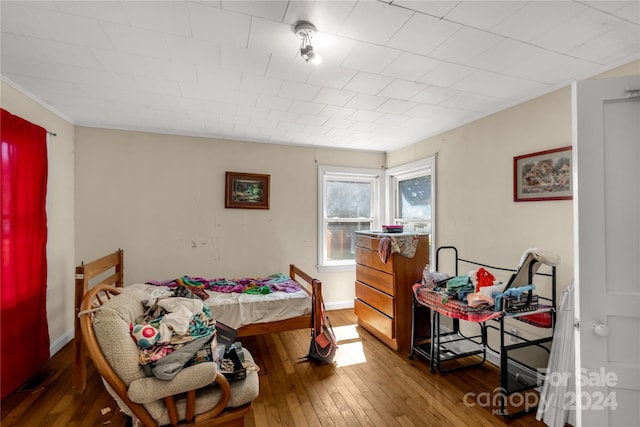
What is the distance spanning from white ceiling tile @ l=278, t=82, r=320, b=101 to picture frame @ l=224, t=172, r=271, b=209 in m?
1.66

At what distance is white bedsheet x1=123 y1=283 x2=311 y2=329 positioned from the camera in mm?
2691

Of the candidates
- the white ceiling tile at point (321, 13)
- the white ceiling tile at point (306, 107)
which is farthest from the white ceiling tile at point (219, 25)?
the white ceiling tile at point (306, 107)

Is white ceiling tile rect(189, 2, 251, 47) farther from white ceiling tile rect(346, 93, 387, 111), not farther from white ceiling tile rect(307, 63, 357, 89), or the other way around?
white ceiling tile rect(346, 93, 387, 111)

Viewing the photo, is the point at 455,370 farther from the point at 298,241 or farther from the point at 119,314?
the point at 119,314

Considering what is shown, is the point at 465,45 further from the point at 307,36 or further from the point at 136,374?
the point at 136,374

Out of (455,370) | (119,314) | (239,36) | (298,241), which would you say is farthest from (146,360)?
(298,241)

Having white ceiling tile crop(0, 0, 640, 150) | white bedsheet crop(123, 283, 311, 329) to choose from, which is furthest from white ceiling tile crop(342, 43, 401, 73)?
white bedsheet crop(123, 283, 311, 329)

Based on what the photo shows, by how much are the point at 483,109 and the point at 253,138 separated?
8.79ft

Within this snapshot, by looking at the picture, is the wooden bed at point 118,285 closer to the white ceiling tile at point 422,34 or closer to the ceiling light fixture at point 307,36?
the ceiling light fixture at point 307,36

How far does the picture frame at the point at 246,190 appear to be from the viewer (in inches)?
152

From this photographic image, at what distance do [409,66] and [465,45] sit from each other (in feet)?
1.20

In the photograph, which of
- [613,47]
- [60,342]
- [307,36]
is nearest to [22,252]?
[60,342]

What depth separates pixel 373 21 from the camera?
5.03 feet

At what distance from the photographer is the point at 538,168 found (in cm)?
244
